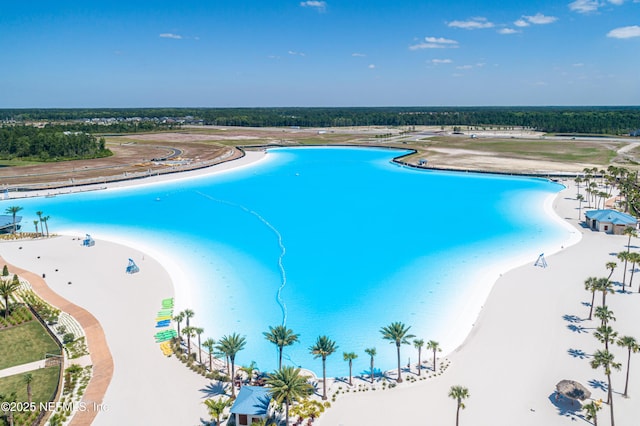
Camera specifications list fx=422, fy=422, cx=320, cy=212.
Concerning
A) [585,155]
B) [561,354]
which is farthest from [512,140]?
[561,354]

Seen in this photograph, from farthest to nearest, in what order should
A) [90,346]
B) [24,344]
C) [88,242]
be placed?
[88,242] → [24,344] → [90,346]

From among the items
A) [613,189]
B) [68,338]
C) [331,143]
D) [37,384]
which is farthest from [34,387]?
[331,143]

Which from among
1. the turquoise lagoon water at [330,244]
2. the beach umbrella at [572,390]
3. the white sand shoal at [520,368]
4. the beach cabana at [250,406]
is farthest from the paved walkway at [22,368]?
the beach umbrella at [572,390]

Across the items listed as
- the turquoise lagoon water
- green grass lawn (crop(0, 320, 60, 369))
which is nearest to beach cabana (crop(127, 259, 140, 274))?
the turquoise lagoon water

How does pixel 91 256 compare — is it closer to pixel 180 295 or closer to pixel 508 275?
pixel 180 295

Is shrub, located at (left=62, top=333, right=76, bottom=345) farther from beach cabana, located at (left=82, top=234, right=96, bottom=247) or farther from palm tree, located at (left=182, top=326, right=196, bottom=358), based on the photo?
beach cabana, located at (left=82, top=234, right=96, bottom=247)

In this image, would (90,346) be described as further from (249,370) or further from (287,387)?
(287,387)
